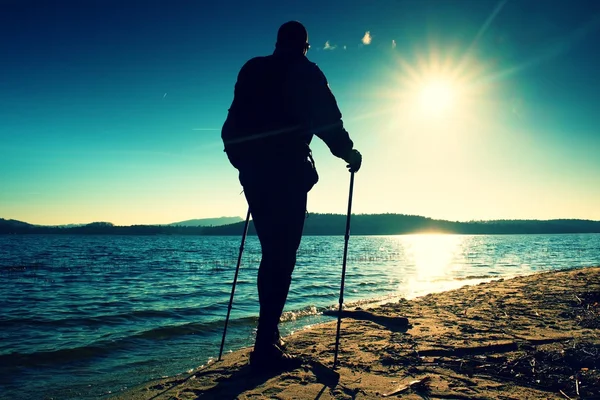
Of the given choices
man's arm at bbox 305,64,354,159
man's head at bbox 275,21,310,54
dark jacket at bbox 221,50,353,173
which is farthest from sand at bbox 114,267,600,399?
man's head at bbox 275,21,310,54

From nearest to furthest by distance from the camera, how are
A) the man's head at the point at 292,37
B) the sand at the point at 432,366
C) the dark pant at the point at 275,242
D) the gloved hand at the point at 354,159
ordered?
1. the sand at the point at 432,366
2. the dark pant at the point at 275,242
3. the man's head at the point at 292,37
4. the gloved hand at the point at 354,159

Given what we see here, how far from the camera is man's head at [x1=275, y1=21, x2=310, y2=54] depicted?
3822 mm

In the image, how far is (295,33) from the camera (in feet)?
12.6

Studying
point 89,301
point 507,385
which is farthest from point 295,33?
point 89,301

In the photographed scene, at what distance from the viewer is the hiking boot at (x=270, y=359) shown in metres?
3.58

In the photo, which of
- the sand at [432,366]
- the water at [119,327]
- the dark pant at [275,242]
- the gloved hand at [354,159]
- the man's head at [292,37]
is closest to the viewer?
the sand at [432,366]

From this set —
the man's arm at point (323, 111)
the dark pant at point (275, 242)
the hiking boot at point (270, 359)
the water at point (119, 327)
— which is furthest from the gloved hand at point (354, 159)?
the water at point (119, 327)

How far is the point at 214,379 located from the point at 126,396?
915 mm

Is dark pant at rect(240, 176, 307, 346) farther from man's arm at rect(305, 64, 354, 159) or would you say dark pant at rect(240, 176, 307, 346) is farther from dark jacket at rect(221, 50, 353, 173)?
man's arm at rect(305, 64, 354, 159)

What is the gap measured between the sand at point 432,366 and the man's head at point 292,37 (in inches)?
131

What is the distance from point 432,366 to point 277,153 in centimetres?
262

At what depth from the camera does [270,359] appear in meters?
3.58

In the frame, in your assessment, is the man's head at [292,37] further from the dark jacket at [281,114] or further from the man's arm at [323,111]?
the man's arm at [323,111]

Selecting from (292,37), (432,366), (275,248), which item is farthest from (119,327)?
(292,37)
